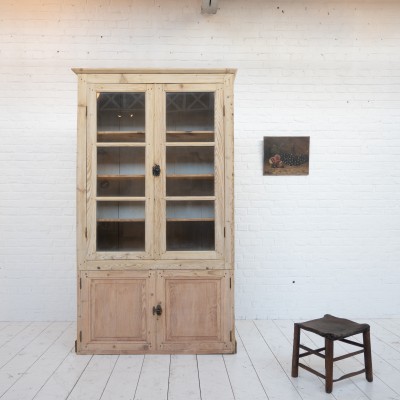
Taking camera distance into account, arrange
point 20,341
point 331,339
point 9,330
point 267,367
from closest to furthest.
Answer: point 331,339
point 267,367
point 20,341
point 9,330

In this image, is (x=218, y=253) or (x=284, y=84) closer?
(x=218, y=253)

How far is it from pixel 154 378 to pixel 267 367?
0.82 m

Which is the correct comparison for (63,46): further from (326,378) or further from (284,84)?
(326,378)

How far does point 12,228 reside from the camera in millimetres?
4117

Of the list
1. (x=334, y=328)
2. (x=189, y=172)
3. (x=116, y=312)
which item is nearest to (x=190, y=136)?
(x=189, y=172)

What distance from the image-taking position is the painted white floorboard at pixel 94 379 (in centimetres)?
254

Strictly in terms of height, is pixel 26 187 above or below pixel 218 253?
above

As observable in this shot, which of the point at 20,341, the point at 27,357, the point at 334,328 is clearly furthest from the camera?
the point at 20,341

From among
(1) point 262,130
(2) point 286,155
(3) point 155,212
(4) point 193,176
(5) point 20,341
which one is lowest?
(5) point 20,341

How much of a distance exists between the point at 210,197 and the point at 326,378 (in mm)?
→ 1515

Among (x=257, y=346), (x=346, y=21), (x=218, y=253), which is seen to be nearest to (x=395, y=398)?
(x=257, y=346)

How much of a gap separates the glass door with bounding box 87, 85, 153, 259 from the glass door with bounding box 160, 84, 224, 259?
6.0 inches

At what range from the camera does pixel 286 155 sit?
165 inches

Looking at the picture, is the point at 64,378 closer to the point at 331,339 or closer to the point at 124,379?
the point at 124,379
